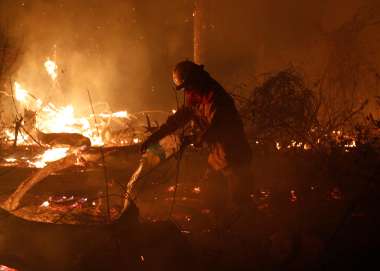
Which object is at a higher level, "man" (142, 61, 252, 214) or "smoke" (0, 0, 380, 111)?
"smoke" (0, 0, 380, 111)

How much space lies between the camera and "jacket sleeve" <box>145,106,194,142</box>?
14.8 ft

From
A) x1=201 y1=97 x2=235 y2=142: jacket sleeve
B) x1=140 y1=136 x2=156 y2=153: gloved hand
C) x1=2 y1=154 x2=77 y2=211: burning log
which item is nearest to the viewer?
x1=201 y1=97 x2=235 y2=142: jacket sleeve

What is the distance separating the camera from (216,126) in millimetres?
4266

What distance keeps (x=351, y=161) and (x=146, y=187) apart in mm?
3165

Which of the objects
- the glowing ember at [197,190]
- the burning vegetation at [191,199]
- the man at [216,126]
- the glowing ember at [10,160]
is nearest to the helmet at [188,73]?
the man at [216,126]

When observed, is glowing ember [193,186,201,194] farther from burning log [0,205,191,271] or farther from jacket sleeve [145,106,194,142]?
burning log [0,205,191,271]

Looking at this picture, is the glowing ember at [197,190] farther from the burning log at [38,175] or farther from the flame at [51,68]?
the flame at [51,68]

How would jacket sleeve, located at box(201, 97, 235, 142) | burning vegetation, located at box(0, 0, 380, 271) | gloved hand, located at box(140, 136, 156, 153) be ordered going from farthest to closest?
gloved hand, located at box(140, 136, 156, 153) → jacket sleeve, located at box(201, 97, 235, 142) → burning vegetation, located at box(0, 0, 380, 271)

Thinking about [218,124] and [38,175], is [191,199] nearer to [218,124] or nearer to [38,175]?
[218,124]

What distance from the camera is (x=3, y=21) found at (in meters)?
12.7

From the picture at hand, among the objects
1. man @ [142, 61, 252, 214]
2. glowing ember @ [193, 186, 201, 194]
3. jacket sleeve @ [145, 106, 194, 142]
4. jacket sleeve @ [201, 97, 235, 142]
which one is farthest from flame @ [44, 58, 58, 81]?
jacket sleeve @ [201, 97, 235, 142]

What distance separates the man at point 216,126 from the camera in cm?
431

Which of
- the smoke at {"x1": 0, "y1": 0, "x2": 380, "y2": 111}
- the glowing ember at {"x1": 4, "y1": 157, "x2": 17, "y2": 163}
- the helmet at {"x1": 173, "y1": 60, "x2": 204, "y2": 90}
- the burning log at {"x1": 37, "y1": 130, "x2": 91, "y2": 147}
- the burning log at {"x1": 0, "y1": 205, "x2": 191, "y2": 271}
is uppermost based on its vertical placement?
the smoke at {"x1": 0, "y1": 0, "x2": 380, "y2": 111}

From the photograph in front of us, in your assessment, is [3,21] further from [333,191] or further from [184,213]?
[333,191]
